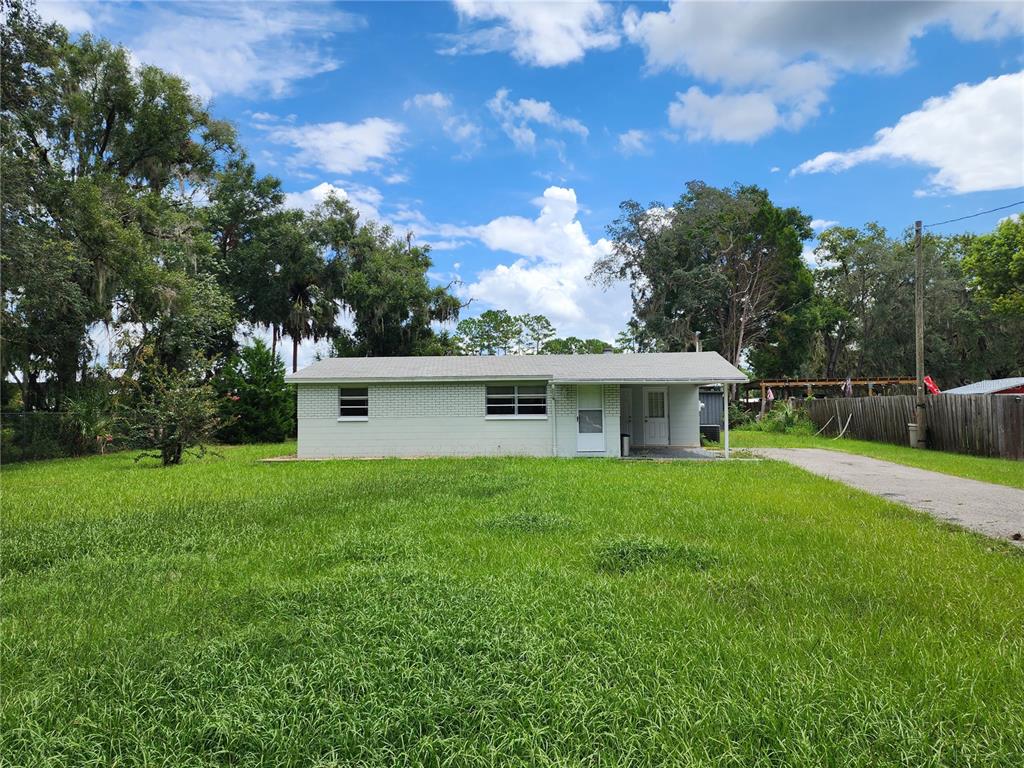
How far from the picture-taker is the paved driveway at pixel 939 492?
283 inches

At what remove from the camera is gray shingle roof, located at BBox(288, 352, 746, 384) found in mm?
16156

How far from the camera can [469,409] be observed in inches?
675

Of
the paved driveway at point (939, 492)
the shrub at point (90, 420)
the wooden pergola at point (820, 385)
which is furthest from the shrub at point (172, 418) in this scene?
the wooden pergola at point (820, 385)

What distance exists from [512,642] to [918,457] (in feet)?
54.5

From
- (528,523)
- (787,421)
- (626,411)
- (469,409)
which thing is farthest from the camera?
(787,421)

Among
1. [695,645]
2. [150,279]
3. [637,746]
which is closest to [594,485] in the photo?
[695,645]

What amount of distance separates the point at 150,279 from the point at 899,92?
22118 mm

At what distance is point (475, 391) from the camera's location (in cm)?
1719

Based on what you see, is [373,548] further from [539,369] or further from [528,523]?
[539,369]

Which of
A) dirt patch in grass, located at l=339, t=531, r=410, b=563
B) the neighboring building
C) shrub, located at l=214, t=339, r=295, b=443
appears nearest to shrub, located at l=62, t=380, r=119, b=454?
shrub, located at l=214, t=339, r=295, b=443

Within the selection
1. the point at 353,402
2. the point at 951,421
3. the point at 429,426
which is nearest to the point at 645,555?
the point at 429,426

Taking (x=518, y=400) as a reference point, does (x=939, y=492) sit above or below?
below

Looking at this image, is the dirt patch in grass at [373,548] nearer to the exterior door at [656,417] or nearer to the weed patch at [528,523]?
the weed patch at [528,523]

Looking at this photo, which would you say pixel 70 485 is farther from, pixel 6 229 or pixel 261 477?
pixel 6 229
